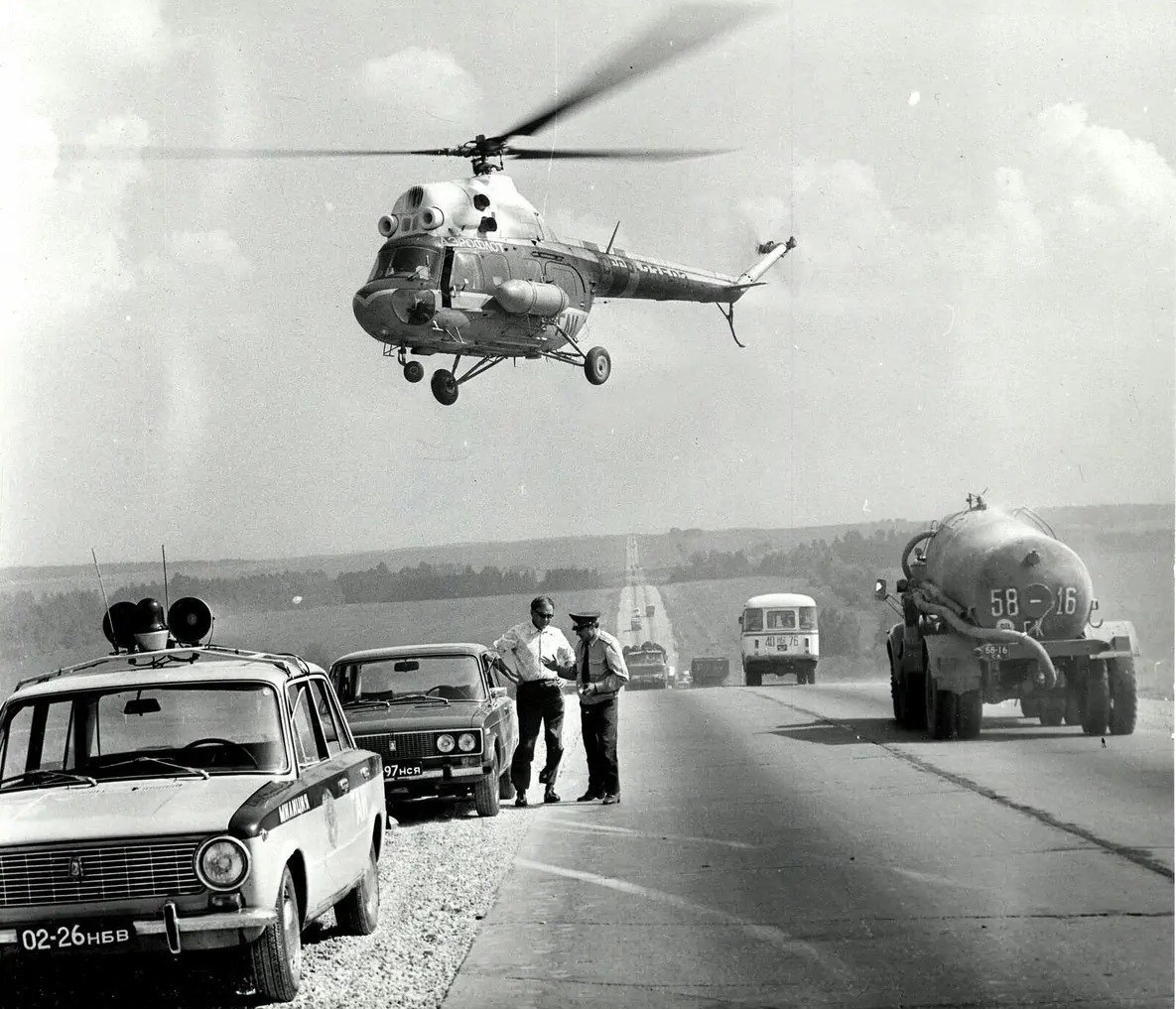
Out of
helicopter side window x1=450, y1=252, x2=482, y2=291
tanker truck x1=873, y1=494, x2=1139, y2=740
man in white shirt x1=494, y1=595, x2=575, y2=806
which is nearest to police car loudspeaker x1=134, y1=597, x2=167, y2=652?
man in white shirt x1=494, y1=595, x2=575, y2=806

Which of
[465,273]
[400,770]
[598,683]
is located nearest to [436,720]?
[400,770]

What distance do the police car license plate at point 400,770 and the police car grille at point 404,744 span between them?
0.06m

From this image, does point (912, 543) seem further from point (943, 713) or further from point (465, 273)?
point (465, 273)

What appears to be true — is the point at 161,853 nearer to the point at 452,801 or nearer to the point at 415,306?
Answer: the point at 452,801

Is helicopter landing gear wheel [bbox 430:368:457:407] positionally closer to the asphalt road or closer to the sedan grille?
the asphalt road

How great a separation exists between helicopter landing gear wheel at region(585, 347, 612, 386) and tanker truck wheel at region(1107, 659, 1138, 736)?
12970 mm

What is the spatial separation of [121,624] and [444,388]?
67.4 feet

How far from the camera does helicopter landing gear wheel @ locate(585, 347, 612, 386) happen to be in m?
30.6

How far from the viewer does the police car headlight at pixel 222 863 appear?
6797 millimetres

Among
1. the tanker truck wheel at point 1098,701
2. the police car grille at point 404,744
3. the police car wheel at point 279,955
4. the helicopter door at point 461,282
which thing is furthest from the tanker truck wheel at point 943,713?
the police car wheel at point 279,955

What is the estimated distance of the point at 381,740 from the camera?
44.0 ft

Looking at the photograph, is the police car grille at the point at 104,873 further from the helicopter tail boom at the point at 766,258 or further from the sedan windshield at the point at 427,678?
the helicopter tail boom at the point at 766,258

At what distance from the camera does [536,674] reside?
1436 centimetres

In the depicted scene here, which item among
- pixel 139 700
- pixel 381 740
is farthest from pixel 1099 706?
pixel 139 700
